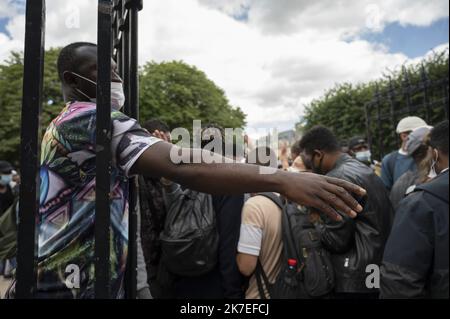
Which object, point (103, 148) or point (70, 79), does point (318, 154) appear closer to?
point (70, 79)

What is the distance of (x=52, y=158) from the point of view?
1.28m

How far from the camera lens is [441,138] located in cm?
254

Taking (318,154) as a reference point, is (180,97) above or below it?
above

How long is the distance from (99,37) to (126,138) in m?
0.30

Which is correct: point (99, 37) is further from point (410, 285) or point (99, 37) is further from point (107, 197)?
point (410, 285)

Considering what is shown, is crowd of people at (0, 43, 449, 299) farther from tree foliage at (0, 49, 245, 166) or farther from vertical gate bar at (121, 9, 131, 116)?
tree foliage at (0, 49, 245, 166)

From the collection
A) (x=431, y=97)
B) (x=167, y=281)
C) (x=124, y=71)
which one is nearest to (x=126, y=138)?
(x=124, y=71)

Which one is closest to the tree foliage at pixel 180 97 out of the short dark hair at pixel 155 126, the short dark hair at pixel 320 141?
the short dark hair at pixel 155 126

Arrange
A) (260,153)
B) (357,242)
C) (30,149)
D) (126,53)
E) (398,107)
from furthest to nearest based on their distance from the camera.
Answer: (398,107) < (357,242) < (260,153) < (126,53) < (30,149)

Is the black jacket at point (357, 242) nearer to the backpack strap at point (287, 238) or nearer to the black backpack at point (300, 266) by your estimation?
the black backpack at point (300, 266)

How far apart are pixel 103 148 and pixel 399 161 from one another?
448 cm

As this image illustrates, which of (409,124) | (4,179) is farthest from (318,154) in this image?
(4,179)

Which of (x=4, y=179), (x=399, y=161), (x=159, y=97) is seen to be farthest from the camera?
(x=159, y=97)

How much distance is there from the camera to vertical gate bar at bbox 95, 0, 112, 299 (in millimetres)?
1122
